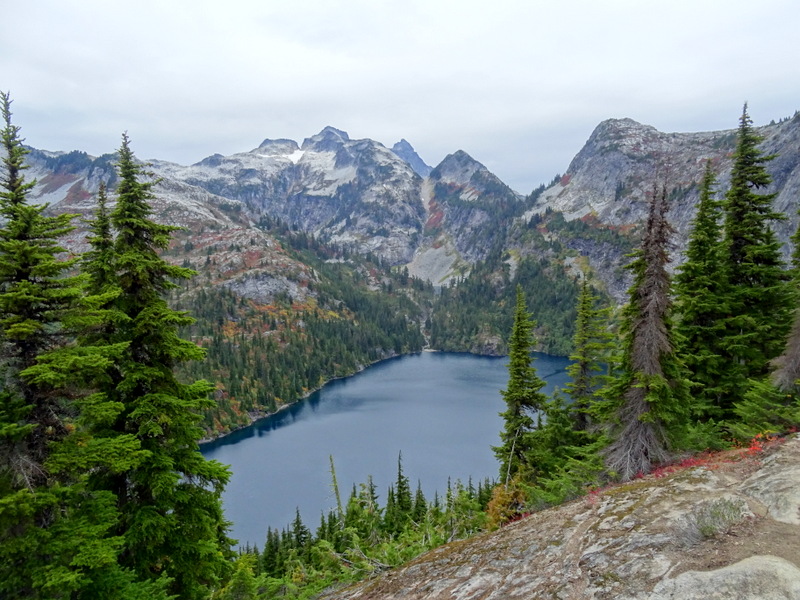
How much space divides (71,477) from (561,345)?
7846 inches

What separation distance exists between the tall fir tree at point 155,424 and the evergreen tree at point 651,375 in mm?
15314

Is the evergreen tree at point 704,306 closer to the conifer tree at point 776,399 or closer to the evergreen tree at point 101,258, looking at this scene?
the conifer tree at point 776,399

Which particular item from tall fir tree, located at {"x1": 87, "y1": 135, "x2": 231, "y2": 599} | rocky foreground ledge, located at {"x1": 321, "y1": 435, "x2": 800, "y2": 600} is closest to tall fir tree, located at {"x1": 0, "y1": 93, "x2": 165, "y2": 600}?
tall fir tree, located at {"x1": 87, "y1": 135, "x2": 231, "y2": 599}

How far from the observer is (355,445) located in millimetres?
94312

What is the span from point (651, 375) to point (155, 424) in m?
17.8

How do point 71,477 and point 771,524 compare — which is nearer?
point 771,524

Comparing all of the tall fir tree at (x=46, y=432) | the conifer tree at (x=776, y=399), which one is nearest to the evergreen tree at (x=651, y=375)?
the conifer tree at (x=776, y=399)

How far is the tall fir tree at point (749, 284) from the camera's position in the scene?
21016mm

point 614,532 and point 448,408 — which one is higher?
point 614,532

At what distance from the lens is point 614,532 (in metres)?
9.98

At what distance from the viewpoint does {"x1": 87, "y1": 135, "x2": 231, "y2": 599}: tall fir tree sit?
12.6 metres

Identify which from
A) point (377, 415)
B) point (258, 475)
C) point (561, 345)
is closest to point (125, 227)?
point (258, 475)

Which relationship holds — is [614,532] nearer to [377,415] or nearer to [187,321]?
[187,321]

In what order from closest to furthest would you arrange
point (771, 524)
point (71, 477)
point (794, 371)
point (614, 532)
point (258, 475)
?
point (771, 524)
point (614, 532)
point (71, 477)
point (794, 371)
point (258, 475)
